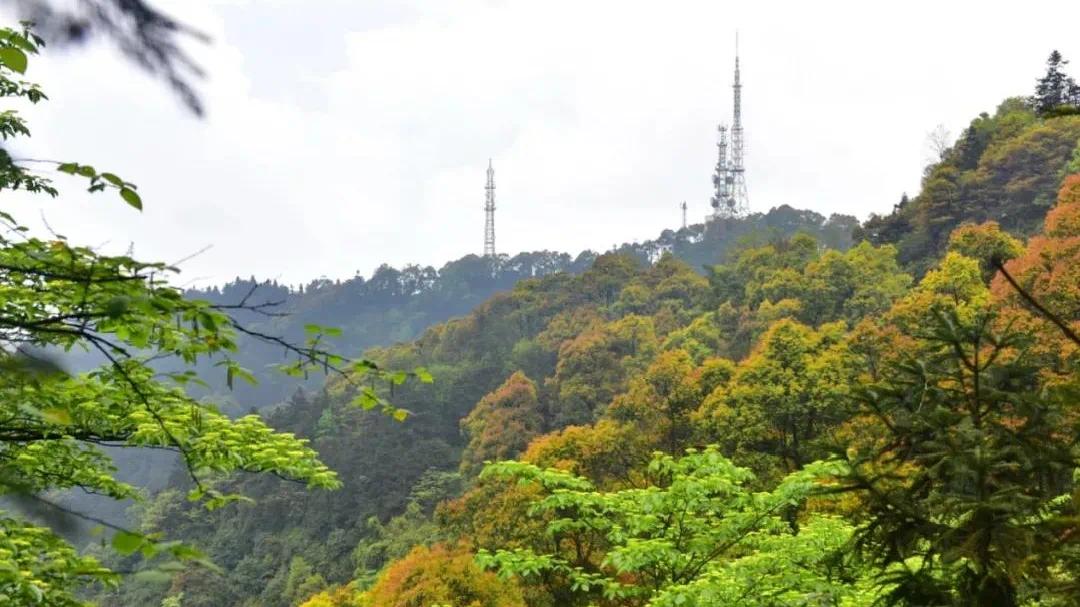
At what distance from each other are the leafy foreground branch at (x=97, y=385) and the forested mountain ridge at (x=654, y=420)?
0.56 metres

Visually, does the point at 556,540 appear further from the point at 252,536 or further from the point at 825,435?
the point at 252,536

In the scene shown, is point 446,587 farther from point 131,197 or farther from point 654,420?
point 131,197

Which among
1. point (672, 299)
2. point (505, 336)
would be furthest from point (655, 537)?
point (505, 336)

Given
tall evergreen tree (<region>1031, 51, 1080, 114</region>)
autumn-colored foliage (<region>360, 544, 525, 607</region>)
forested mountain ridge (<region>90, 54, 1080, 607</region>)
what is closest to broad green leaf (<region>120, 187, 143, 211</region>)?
forested mountain ridge (<region>90, 54, 1080, 607</region>)

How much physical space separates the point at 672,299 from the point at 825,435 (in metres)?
26.0

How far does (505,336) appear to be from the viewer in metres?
53.8

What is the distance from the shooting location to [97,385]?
423 centimetres

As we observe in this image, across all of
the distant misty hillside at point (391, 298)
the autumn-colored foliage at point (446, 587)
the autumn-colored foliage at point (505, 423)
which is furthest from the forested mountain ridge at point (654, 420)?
the distant misty hillside at point (391, 298)

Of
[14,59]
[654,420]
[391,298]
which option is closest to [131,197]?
[14,59]

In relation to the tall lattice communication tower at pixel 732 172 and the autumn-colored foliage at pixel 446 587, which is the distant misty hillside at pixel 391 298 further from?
the autumn-colored foliage at pixel 446 587

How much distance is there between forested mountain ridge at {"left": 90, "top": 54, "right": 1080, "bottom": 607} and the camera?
657 cm

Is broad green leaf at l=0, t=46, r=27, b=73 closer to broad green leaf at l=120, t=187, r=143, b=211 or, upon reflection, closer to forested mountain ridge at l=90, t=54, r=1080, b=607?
broad green leaf at l=120, t=187, r=143, b=211

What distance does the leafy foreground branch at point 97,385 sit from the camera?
1637 millimetres

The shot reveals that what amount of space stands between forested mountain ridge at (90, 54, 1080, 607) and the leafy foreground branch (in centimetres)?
56
